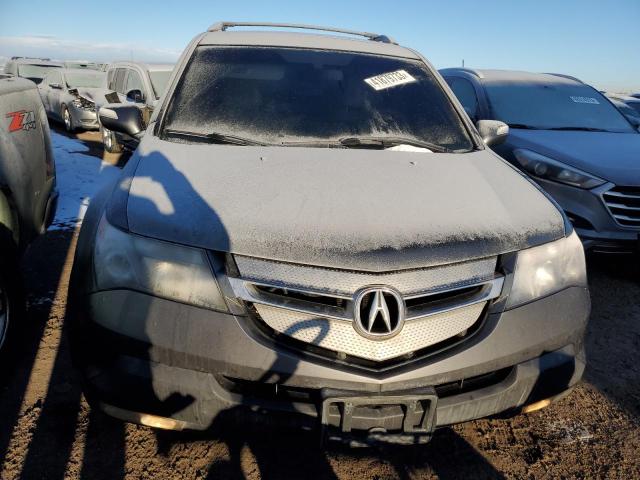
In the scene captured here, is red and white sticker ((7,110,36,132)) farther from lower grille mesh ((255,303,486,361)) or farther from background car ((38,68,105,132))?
background car ((38,68,105,132))

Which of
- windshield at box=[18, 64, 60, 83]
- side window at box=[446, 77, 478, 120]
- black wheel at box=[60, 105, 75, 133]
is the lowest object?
black wheel at box=[60, 105, 75, 133]

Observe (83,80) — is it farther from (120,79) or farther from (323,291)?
(323,291)

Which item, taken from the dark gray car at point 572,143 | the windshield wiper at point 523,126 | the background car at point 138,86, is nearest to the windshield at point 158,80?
the background car at point 138,86

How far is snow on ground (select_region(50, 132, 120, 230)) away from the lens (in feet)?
15.2

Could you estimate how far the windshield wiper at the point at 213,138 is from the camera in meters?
2.26

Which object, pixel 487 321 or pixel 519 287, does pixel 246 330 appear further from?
pixel 519 287

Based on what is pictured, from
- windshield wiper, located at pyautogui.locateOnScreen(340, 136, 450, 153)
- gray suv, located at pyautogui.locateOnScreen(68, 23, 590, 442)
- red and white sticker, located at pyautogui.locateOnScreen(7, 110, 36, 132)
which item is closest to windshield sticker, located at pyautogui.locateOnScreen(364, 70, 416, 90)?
windshield wiper, located at pyautogui.locateOnScreen(340, 136, 450, 153)

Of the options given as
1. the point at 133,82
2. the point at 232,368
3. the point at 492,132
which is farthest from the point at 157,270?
the point at 133,82

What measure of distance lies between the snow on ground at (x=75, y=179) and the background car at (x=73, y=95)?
1.16 metres

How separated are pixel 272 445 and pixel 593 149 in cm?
366

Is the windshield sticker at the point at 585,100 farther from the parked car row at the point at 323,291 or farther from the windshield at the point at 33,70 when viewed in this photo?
the windshield at the point at 33,70

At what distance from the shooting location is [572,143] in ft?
13.7

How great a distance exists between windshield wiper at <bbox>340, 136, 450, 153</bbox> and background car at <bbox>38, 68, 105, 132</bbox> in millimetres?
8600

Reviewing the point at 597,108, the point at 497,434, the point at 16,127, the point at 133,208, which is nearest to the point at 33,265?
Result: the point at 16,127
